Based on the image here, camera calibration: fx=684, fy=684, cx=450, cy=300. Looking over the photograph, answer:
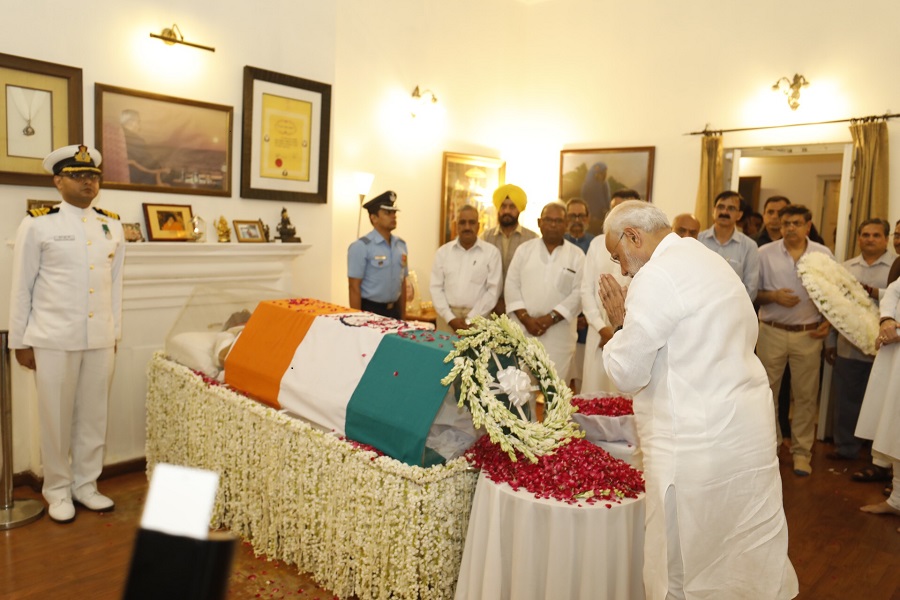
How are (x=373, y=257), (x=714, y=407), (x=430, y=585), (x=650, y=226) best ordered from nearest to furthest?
(x=714, y=407) < (x=650, y=226) < (x=430, y=585) < (x=373, y=257)

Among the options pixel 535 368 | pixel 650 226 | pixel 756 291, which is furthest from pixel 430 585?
pixel 756 291

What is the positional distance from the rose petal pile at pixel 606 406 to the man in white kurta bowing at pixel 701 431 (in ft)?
3.30

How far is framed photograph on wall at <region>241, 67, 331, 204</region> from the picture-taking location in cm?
502

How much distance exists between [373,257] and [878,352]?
337cm

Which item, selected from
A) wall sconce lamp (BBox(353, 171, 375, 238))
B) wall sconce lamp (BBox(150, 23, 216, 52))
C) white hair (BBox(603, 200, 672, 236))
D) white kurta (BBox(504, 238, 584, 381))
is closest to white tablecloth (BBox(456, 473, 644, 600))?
white hair (BBox(603, 200, 672, 236))

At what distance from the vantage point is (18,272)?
140 inches

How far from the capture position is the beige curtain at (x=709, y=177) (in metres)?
6.76

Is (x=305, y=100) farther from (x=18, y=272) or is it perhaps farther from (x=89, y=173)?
(x=18, y=272)

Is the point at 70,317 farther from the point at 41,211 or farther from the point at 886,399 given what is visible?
the point at 886,399

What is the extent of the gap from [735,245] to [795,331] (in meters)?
0.78

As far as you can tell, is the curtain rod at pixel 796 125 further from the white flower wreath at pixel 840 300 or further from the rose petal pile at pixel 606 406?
the rose petal pile at pixel 606 406

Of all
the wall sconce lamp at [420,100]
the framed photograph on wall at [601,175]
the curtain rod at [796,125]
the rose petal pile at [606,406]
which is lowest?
the rose petal pile at [606,406]

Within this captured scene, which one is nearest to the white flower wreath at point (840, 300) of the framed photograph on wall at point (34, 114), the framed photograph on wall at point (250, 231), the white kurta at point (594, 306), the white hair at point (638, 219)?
the white kurta at point (594, 306)

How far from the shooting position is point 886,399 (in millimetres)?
4105
